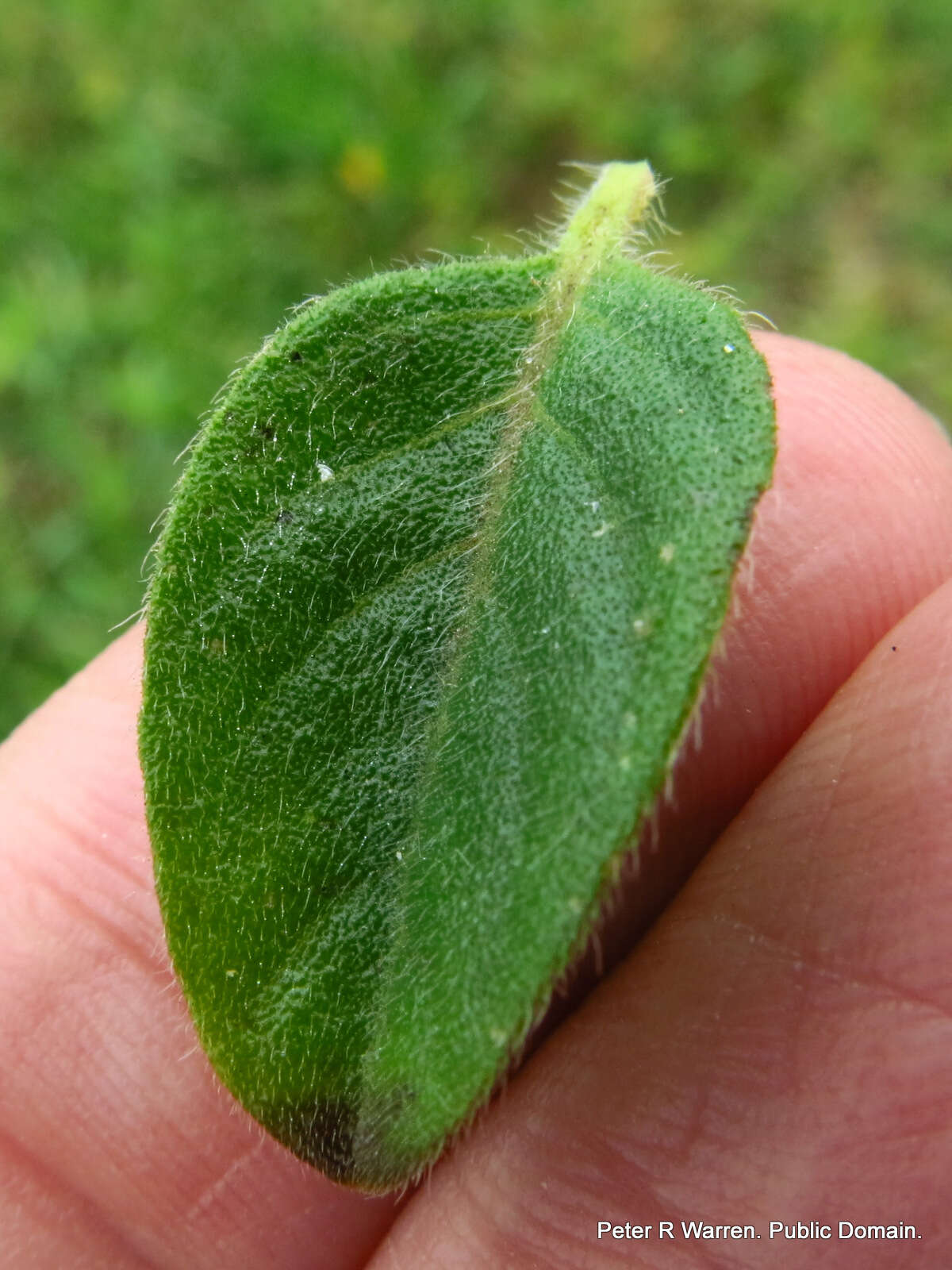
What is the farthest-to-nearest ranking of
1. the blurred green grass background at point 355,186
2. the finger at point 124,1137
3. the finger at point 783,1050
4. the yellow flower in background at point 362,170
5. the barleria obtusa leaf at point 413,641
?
the yellow flower in background at point 362,170 → the blurred green grass background at point 355,186 → the finger at point 124,1137 → the finger at point 783,1050 → the barleria obtusa leaf at point 413,641

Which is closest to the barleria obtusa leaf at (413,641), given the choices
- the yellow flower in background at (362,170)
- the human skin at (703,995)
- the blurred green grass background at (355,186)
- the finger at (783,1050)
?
the human skin at (703,995)

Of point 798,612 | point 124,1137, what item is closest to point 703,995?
point 798,612

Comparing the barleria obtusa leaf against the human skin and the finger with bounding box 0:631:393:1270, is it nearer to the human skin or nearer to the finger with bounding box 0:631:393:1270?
the human skin

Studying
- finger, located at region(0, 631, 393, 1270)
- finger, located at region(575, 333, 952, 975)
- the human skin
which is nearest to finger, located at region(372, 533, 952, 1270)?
the human skin

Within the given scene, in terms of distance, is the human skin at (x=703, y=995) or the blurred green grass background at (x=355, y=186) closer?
the human skin at (x=703, y=995)

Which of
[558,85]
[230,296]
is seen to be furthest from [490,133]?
[230,296]

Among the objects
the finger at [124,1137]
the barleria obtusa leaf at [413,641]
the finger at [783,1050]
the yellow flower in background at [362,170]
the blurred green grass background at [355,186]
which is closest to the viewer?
the barleria obtusa leaf at [413,641]

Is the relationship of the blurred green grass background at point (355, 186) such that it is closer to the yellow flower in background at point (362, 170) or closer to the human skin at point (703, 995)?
the yellow flower in background at point (362, 170)
